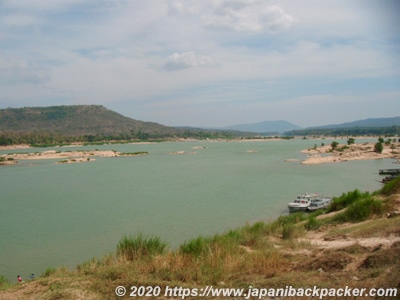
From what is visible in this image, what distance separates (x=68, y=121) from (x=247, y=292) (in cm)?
18197

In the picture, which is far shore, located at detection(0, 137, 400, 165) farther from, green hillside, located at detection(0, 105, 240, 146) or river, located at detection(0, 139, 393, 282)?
green hillside, located at detection(0, 105, 240, 146)

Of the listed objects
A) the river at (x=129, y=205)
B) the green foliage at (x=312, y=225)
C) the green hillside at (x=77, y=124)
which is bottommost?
the river at (x=129, y=205)

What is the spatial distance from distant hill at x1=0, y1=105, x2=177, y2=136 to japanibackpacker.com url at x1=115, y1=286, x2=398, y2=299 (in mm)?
159501

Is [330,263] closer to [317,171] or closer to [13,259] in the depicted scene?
[13,259]

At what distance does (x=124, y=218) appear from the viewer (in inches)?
921

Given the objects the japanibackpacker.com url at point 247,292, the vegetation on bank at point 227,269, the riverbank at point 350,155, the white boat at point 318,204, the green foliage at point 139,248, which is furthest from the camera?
the riverbank at point 350,155

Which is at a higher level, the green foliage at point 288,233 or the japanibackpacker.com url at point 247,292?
the japanibackpacker.com url at point 247,292

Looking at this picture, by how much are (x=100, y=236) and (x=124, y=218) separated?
4.16m

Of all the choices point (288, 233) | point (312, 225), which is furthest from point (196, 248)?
point (312, 225)

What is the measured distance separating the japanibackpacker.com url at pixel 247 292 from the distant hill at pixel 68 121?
15950cm

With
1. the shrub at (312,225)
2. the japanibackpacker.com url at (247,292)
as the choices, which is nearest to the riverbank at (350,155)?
the shrub at (312,225)

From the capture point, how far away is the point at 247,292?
6.48 m

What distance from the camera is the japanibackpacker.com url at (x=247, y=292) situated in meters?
5.85

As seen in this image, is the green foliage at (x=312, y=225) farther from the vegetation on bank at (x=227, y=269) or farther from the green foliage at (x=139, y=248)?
the green foliage at (x=139, y=248)
